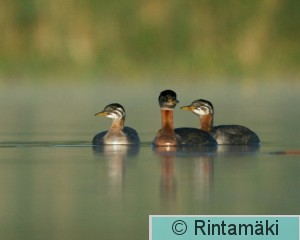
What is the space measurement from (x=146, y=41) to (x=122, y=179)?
31.4m

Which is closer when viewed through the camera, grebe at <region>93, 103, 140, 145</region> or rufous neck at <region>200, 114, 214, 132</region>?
grebe at <region>93, 103, 140, 145</region>

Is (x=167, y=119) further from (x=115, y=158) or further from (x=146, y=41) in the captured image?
(x=146, y=41)

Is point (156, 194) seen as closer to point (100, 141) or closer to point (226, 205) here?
point (226, 205)

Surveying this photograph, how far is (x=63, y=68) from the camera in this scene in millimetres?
46156

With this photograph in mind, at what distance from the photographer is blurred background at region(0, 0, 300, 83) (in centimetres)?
4494

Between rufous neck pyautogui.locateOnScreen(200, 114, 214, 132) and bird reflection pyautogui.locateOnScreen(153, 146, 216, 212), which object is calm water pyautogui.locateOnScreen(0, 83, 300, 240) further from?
rufous neck pyautogui.locateOnScreen(200, 114, 214, 132)

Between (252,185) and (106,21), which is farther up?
(106,21)

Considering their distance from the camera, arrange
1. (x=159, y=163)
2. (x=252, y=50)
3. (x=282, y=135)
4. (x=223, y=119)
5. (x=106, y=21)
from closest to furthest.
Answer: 1. (x=159, y=163)
2. (x=282, y=135)
3. (x=223, y=119)
4. (x=252, y=50)
5. (x=106, y=21)

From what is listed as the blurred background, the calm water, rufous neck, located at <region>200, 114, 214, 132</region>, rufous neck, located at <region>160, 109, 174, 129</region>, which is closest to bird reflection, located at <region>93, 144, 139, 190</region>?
the calm water

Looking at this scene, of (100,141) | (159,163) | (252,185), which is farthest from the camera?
(100,141)

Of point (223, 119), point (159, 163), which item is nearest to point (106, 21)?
point (223, 119)

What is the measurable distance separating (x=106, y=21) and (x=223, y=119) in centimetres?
2440

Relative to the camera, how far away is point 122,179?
14.2 meters

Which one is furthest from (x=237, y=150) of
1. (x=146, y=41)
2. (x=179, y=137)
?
(x=146, y=41)
